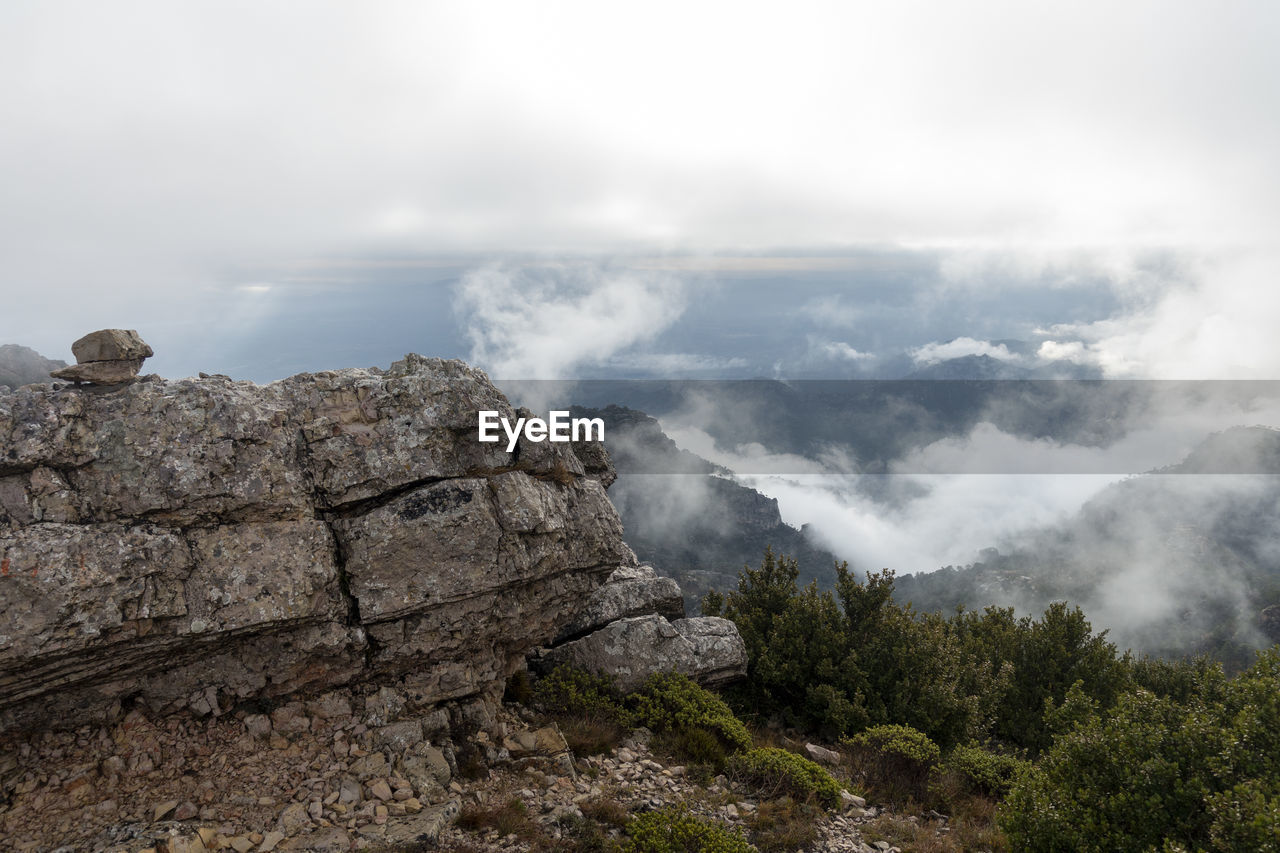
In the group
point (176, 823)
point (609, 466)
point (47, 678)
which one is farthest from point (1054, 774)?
point (47, 678)

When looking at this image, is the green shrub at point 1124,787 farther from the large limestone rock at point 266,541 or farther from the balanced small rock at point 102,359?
the balanced small rock at point 102,359

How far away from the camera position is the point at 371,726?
14414 millimetres

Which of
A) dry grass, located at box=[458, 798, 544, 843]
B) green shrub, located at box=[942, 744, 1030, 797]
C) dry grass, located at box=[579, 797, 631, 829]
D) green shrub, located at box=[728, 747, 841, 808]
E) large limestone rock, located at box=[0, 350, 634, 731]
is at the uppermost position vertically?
large limestone rock, located at box=[0, 350, 634, 731]

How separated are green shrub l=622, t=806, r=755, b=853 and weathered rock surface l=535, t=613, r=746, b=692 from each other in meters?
6.03

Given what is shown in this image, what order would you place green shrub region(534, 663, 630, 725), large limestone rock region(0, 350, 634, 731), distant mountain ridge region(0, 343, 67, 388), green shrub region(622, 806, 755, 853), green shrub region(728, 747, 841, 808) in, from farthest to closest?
distant mountain ridge region(0, 343, 67, 388), green shrub region(534, 663, 630, 725), green shrub region(728, 747, 841, 808), green shrub region(622, 806, 755, 853), large limestone rock region(0, 350, 634, 731)

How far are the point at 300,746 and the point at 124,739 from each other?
10.1 feet

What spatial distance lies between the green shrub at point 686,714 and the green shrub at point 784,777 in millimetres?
771

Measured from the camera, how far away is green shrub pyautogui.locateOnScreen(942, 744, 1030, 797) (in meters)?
18.6

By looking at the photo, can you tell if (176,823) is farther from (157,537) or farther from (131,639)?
(157,537)

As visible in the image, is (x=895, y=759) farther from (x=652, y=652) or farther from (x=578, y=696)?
(x=578, y=696)

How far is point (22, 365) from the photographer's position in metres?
139

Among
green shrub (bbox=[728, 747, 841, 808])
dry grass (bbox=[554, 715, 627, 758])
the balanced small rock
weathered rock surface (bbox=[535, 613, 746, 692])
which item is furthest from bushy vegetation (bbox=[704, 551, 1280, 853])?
the balanced small rock

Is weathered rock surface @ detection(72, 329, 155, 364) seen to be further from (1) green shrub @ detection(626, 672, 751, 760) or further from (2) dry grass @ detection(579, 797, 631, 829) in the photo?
(1) green shrub @ detection(626, 672, 751, 760)

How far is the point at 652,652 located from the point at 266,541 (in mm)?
11367
